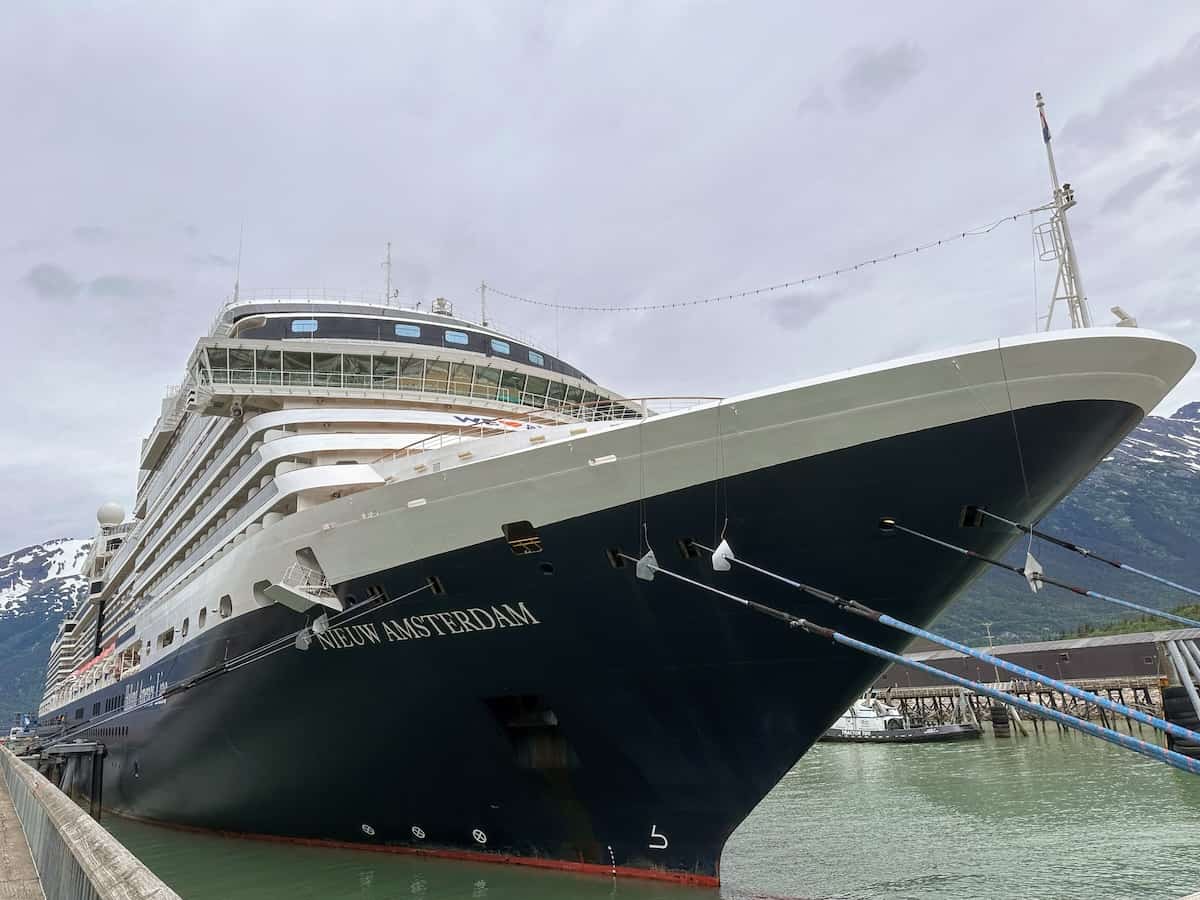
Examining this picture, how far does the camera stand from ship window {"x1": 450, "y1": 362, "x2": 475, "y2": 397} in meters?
16.5

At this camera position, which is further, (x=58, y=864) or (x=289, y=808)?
(x=289, y=808)

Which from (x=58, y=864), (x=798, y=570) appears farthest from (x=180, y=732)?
(x=798, y=570)

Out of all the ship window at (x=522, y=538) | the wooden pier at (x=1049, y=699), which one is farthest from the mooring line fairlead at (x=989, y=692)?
the wooden pier at (x=1049, y=699)

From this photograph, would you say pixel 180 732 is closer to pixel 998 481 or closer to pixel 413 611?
pixel 413 611

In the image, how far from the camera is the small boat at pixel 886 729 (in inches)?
1624

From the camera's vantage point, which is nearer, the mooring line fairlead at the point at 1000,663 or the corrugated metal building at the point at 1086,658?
the mooring line fairlead at the point at 1000,663

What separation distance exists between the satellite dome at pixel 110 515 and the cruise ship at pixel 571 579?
36.0m

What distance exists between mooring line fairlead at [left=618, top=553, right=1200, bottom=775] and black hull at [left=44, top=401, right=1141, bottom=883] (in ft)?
1.69

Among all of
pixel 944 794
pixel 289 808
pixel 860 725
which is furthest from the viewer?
pixel 860 725

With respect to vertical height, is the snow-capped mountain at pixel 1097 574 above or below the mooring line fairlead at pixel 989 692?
above

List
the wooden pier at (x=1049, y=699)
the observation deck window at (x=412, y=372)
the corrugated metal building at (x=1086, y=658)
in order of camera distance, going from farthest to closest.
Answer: the corrugated metal building at (x=1086, y=658)
the wooden pier at (x=1049, y=699)
the observation deck window at (x=412, y=372)

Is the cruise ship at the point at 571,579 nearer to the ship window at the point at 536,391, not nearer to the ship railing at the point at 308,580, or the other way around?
the ship railing at the point at 308,580

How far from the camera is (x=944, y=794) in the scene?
22.9 m

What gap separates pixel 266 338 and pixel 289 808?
9.20 metres
